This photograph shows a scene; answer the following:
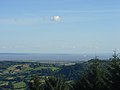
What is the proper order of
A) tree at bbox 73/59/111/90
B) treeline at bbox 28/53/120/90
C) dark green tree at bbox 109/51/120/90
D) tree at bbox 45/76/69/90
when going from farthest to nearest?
tree at bbox 45/76/69/90, tree at bbox 73/59/111/90, treeline at bbox 28/53/120/90, dark green tree at bbox 109/51/120/90

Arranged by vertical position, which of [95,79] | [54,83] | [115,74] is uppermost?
[115,74]

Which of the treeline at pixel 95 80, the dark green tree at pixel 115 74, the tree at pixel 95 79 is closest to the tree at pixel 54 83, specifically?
the treeline at pixel 95 80

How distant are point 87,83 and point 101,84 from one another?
1.65 metres

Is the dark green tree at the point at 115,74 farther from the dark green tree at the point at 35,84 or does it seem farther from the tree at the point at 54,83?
the dark green tree at the point at 35,84

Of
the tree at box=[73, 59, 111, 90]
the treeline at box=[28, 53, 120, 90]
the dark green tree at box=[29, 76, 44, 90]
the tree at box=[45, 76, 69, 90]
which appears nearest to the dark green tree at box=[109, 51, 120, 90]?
the treeline at box=[28, 53, 120, 90]

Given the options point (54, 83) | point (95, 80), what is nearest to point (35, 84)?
point (54, 83)

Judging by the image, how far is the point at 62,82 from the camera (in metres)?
37.0

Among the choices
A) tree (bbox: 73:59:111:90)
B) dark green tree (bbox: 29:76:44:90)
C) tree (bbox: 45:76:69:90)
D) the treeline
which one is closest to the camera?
the treeline

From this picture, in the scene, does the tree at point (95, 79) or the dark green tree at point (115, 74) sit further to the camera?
the tree at point (95, 79)

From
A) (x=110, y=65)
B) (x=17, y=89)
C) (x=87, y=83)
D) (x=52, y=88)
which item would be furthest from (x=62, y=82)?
(x=17, y=89)

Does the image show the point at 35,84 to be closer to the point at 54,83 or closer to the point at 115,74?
the point at 54,83

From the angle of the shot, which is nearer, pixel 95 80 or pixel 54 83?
pixel 95 80

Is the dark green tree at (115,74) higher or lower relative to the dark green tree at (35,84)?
higher

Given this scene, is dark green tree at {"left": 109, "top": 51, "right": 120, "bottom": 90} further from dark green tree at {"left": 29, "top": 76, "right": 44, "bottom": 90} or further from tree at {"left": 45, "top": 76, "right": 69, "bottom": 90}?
dark green tree at {"left": 29, "top": 76, "right": 44, "bottom": 90}
